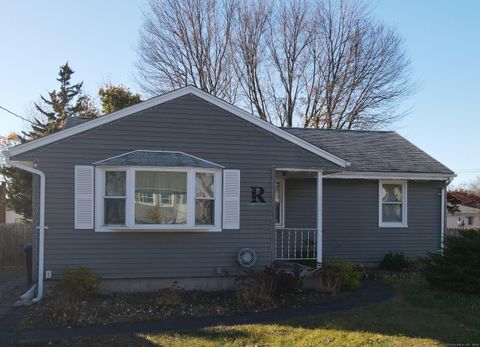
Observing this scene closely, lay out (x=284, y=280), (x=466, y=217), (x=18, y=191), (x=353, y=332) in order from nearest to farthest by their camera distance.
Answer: (x=353, y=332) < (x=284, y=280) < (x=18, y=191) < (x=466, y=217)

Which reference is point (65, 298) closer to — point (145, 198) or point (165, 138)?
point (145, 198)

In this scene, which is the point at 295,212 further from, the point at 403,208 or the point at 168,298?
the point at 168,298

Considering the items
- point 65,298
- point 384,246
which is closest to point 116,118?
point 65,298

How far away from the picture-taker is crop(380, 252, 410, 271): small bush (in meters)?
14.5

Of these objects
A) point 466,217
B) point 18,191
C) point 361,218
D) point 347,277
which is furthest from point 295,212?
A: point 466,217

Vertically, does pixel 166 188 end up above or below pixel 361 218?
above

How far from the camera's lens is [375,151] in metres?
16.3

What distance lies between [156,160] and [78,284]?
3024 millimetres

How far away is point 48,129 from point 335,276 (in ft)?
81.6

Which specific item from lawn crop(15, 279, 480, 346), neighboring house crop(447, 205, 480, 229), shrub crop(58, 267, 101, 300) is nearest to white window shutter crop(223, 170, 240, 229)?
shrub crop(58, 267, 101, 300)

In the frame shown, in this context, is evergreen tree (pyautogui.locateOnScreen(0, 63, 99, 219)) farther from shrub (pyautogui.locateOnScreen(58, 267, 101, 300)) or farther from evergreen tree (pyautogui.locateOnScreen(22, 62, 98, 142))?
shrub (pyautogui.locateOnScreen(58, 267, 101, 300))

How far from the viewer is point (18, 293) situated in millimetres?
12211

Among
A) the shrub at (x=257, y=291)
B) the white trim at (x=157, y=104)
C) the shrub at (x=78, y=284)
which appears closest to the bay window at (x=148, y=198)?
the white trim at (x=157, y=104)

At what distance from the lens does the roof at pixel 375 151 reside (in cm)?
1512
